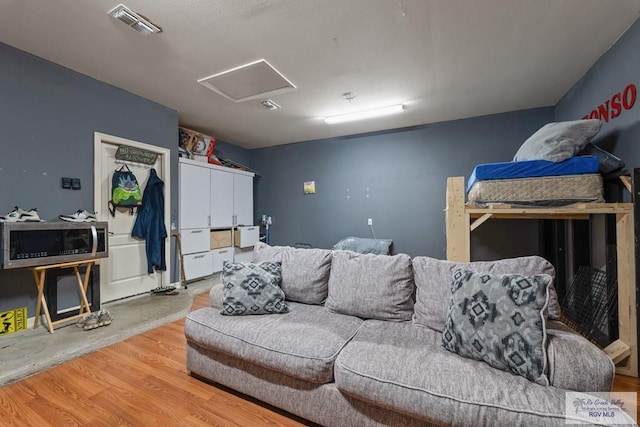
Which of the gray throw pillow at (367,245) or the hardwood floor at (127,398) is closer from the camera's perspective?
the hardwood floor at (127,398)

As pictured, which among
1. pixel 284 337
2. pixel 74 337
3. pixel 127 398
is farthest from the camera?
pixel 74 337

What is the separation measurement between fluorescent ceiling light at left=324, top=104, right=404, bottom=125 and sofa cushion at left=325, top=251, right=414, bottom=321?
2.56 m

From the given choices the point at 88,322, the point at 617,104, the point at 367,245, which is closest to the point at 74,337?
the point at 88,322

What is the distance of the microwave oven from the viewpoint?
2125 millimetres

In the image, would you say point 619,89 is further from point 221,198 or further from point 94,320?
point 94,320

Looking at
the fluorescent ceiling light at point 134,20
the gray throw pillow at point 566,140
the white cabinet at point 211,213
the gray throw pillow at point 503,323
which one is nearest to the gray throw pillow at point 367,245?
the white cabinet at point 211,213

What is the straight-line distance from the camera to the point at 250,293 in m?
1.86

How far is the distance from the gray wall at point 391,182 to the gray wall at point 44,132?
9.80 feet

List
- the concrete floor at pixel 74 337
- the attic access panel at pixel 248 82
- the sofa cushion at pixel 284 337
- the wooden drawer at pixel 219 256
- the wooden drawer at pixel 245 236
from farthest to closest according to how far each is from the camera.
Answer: the wooden drawer at pixel 245 236
the wooden drawer at pixel 219 256
the attic access panel at pixel 248 82
the concrete floor at pixel 74 337
the sofa cushion at pixel 284 337

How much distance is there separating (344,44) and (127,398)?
121 inches

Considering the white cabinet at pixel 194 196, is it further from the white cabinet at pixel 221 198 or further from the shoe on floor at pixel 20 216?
the shoe on floor at pixel 20 216

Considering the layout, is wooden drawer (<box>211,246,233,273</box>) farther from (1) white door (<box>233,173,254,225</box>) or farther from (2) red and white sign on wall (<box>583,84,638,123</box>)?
(2) red and white sign on wall (<box>583,84,638,123</box>)

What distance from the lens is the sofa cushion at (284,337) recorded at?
4.54 feet

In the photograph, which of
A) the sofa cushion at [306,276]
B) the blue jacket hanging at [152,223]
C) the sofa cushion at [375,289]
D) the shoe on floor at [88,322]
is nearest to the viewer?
the sofa cushion at [375,289]
